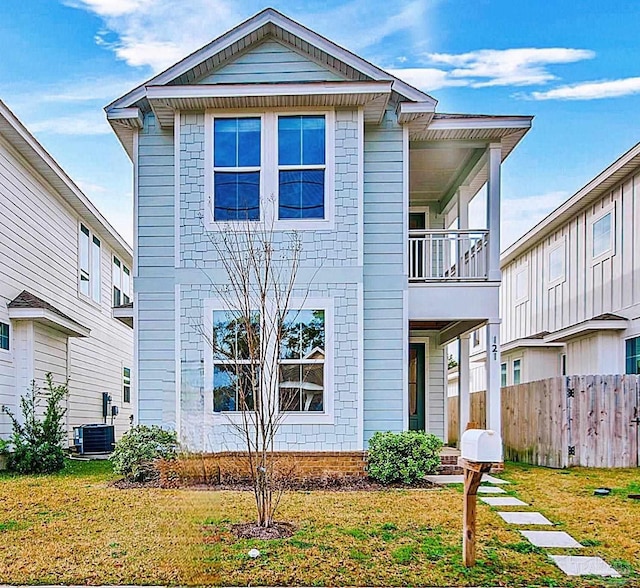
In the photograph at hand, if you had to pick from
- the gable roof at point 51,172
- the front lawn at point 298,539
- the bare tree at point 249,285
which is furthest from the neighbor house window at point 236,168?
the front lawn at point 298,539

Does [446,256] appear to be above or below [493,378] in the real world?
above

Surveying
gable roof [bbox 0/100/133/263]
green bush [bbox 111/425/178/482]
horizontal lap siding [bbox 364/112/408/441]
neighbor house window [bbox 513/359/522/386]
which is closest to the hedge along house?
horizontal lap siding [bbox 364/112/408/441]

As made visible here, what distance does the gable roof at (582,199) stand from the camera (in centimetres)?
1298

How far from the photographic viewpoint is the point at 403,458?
31.3 ft

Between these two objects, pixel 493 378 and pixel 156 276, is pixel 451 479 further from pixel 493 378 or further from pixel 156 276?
pixel 156 276

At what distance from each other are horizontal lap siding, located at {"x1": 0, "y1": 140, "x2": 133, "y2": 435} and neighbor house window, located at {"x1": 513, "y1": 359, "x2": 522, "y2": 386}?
11843mm

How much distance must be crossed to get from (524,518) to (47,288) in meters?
11.3

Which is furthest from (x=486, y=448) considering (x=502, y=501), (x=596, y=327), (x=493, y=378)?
(x=596, y=327)

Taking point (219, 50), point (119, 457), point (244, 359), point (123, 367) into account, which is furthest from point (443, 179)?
point (123, 367)

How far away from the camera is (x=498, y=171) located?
36.3 ft

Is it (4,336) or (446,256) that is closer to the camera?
(446,256)

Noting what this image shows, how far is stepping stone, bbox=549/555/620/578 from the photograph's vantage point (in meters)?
5.25

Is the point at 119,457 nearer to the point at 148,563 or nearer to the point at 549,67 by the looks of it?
the point at 148,563

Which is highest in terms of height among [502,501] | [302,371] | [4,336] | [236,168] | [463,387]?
[236,168]
